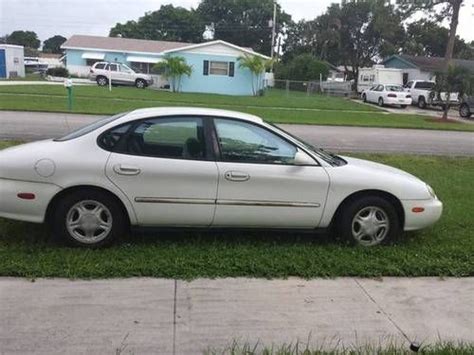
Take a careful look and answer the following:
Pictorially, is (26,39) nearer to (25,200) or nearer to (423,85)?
(423,85)

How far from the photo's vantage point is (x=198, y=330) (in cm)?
384

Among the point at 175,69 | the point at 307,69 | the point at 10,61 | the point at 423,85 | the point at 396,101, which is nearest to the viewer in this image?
the point at 396,101

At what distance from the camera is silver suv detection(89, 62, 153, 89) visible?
131 ft

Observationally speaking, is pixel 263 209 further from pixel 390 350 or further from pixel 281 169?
pixel 390 350

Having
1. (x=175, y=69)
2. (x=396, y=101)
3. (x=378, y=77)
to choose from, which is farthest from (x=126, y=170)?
(x=378, y=77)

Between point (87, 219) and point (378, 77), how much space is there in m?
45.9

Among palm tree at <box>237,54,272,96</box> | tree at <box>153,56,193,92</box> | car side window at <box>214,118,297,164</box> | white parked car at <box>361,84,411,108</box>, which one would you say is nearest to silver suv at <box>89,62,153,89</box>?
tree at <box>153,56,193,92</box>

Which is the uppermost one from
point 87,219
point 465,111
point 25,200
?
point 25,200

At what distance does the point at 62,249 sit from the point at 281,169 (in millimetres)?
2179

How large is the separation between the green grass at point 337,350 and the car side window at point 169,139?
88.4 inches

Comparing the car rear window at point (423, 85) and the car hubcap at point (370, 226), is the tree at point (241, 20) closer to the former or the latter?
the car rear window at point (423, 85)

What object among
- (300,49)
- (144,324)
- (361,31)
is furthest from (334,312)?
(300,49)

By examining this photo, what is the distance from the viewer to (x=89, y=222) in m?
5.23

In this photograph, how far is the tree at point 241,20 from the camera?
290 feet
